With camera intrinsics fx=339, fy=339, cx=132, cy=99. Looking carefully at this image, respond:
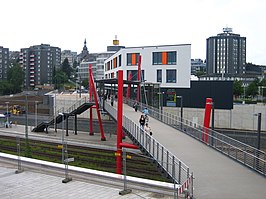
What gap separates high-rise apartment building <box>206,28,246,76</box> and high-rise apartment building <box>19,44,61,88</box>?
3284 inches

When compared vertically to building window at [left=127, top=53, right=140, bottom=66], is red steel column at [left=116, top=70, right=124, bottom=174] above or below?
below

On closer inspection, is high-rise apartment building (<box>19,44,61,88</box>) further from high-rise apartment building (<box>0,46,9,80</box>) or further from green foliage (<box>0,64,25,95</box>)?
green foliage (<box>0,64,25,95</box>)

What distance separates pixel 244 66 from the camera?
182 m

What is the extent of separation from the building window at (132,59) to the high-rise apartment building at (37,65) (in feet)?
289

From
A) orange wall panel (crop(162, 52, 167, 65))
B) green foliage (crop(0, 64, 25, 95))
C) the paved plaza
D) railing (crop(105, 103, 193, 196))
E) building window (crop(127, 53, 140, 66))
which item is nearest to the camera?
the paved plaza

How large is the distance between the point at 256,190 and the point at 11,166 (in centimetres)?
938

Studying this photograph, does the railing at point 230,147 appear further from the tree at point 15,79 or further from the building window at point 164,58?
the tree at point 15,79

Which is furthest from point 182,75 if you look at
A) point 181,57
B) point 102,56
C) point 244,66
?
point 244,66

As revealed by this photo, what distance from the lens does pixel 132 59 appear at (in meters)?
57.1

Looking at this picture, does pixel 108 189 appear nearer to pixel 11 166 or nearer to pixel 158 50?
pixel 11 166

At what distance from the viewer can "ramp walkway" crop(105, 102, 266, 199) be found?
11.5m

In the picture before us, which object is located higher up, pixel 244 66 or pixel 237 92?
pixel 244 66

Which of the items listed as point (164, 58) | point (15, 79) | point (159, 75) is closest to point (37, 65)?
point (15, 79)

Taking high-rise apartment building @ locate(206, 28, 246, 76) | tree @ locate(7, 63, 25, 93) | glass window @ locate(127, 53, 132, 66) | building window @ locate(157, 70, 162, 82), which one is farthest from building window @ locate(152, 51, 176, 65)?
high-rise apartment building @ locate(206, 28, 246, 76)
